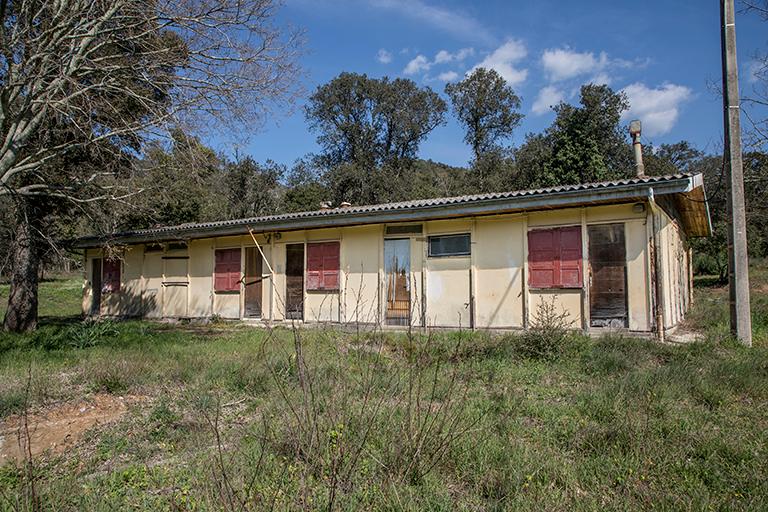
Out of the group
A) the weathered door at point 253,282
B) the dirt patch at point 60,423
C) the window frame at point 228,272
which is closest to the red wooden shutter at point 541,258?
the dirt patch at point 60,423

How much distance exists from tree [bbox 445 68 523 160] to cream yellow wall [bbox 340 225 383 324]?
26.9m

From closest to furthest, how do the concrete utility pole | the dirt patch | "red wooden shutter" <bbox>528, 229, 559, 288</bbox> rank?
the dirt patch
the concrete utility pole
"red wooden shutter" <bbox>528, 229, 559, 288</bbox>

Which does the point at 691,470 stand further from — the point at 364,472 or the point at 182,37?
the point at 182,37

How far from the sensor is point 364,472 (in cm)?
333

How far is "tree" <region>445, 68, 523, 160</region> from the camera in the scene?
3700cm

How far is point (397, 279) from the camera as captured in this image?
11438 millimetres

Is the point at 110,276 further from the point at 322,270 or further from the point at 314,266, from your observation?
the point at 322,270

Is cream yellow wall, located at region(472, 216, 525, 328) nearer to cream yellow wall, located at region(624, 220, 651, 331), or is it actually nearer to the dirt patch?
cream yellow wall, located at region(624, 220, 651, 331)

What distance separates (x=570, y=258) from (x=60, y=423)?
851cm

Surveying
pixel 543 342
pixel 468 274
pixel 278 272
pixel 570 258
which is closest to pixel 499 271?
pixel 468 274

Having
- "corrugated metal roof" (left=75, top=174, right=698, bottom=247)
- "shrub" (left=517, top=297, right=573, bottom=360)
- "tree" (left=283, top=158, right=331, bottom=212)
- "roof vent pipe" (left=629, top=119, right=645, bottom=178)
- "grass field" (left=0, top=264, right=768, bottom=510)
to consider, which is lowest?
"grass field" (left=0, top=264, right=768, bottom=510)

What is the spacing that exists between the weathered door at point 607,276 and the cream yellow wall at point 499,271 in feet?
4.50

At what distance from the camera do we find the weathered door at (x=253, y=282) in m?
13.7

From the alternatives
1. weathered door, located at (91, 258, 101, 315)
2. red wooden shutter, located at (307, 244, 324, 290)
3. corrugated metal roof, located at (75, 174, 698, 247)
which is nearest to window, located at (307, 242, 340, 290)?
red wooden shutter, located at (307, 244, 324, 290)
